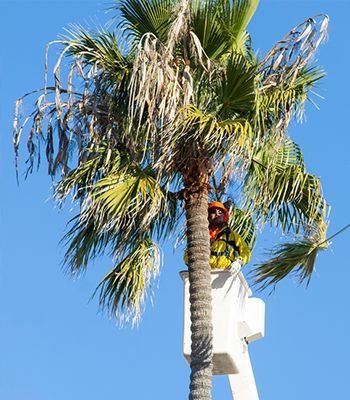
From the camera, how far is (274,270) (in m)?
15.6

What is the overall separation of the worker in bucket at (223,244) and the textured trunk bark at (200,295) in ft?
1.54

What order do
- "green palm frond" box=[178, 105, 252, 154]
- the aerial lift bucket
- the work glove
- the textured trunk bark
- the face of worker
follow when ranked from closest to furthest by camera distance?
1. the textured trunk bark
2. "green palm frond" box=[178, 105, 252, 154]
3. the aerial lift bucket
4. the work glove
5. the face of worker

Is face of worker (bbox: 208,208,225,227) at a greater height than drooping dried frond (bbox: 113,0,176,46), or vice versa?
drooping dried frond (bbox: 113,0,176,46)

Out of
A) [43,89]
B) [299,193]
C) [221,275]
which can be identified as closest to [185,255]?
[221,275]

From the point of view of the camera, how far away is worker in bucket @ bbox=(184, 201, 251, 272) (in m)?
15.6

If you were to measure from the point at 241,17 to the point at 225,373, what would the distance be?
3.94m

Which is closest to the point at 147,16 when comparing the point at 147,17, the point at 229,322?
the point at 147,17

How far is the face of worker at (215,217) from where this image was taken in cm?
1584

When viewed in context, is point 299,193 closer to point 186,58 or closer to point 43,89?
point 186,58

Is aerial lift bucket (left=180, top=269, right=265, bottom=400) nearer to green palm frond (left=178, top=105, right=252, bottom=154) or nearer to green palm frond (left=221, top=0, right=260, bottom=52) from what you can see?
green palm frond (left=178, top=105, right=252, bottom=154)

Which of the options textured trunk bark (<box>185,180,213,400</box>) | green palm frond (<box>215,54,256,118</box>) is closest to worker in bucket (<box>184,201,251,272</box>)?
textured trunk bark (<box>185,180,213,400</box>)

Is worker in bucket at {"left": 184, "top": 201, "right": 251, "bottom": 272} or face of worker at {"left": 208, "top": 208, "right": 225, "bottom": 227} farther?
face of worker at {"left": 208, "top": 208, "right": 225, "bottom": 227}

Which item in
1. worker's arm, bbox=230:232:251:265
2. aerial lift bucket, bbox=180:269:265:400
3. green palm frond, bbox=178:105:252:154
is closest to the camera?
green palm frond, bbox=178:105:252:154

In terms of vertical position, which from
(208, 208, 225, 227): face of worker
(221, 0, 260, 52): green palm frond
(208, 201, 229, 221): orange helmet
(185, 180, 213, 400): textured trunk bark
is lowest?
(185, 180, 213, 400): textured trunk bark
